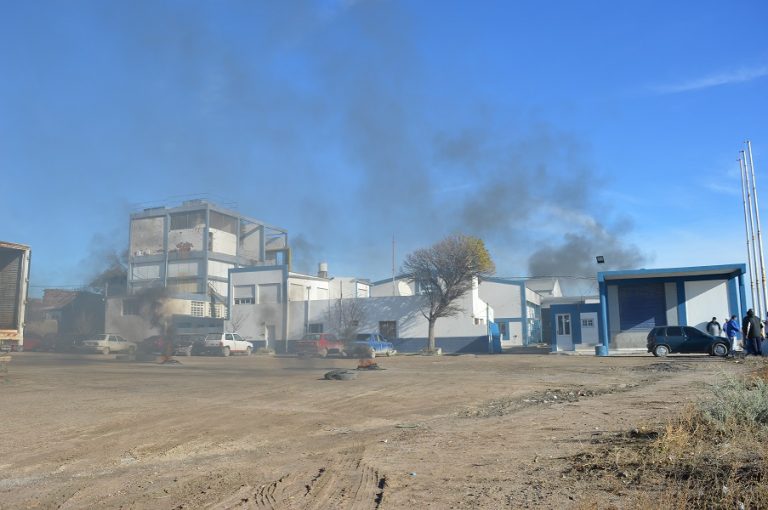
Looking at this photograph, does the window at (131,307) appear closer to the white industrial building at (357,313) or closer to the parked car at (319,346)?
the parked car at (319,346)

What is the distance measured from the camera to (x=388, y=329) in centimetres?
4981

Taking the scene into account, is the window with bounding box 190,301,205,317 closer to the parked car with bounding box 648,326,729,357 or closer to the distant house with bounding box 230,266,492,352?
the distant house with bounding box 230,266,492,352

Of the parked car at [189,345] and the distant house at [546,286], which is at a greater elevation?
the distant house at [546,286]

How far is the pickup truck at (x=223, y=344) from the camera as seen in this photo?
38.8m

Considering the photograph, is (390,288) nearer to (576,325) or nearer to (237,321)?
(237,321)

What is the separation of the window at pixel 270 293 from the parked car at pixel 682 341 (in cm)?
3081

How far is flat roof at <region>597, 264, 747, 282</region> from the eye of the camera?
3456 cm

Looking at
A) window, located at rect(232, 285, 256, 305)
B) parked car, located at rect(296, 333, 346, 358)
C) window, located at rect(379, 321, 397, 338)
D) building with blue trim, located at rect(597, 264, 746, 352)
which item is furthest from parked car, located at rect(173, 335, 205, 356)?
building with blue trim, located at rect(597, 264, 746, 352)

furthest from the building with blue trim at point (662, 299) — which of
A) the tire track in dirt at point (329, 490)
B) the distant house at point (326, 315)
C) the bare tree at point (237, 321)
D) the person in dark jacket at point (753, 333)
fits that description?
the tire track in dirt at point (329, 490)

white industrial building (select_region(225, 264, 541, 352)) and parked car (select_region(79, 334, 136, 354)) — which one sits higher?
white industrial building (select_region(225, 264, 541, 352))

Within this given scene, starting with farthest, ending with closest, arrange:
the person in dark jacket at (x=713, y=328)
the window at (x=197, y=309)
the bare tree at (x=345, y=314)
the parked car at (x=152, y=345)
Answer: the bare tree at (x=345, y=314)
the window at (x=197, y=309)
the person in dark jacket at (x=713, y=328)
the parked car at (x=152, y=345)

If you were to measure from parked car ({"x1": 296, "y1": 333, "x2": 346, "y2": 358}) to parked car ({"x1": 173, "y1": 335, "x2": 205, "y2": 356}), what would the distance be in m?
6.53

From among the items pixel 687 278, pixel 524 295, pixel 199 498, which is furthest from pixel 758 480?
pixel 524 295

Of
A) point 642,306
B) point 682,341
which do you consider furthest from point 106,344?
point 642,306
